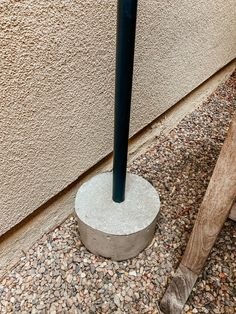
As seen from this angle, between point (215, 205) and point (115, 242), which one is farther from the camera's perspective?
point (115, 242)

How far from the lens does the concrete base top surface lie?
54.4 inches

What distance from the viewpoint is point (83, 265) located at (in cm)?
145

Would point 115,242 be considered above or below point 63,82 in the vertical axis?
below

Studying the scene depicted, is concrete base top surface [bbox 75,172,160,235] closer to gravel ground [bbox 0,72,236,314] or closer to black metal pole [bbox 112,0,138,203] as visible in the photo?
black metal pole [bbox 112,0,138,203]

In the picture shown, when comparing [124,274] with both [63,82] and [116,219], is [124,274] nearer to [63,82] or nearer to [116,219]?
[116,219]

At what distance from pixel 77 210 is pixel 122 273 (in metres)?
0.36

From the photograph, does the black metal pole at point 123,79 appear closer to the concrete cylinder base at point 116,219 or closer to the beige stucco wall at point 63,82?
the concrete cylinder base at point 116,219

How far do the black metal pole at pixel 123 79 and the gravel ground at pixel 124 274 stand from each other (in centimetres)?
37

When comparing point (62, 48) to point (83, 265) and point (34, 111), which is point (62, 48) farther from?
point (83, 265)

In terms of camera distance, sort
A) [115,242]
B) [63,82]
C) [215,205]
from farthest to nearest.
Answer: [115,242]
[63,82]
[215,205]

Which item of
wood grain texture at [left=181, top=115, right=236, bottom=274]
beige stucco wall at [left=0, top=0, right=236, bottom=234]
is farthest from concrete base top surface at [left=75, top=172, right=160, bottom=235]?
wood grain texture at [left=181, top=115, right=236, bottom=274]

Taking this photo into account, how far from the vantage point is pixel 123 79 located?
1092 millimetres

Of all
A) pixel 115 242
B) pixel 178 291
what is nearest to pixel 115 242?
pixel 115 242

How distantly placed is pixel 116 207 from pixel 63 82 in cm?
63
